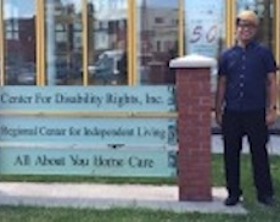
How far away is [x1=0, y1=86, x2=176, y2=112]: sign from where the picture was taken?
966 cm

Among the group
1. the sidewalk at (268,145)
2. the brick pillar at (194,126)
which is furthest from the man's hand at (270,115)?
the sidewalk at (268,145)

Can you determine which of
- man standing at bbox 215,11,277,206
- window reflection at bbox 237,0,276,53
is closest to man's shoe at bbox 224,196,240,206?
man standing at bbox 215,11,277,206

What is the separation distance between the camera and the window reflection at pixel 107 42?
15742mm

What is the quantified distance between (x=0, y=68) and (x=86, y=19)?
Answer: 1.79 m

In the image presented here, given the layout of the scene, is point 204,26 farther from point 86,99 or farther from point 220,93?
point 220,93

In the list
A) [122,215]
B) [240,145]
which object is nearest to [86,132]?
[122,215]

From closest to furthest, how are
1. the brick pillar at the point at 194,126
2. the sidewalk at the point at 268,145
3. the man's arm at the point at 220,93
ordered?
the man's arm at the point at 220,93
the brick pillar at the point at 194,126
the sidewalk at the point at 268,145

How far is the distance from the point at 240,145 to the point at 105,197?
157cm

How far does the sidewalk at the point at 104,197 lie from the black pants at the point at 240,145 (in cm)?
33

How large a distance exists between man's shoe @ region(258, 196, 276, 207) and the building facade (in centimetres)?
650

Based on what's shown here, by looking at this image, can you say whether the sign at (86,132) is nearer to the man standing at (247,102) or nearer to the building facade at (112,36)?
the man standing at (247,102)

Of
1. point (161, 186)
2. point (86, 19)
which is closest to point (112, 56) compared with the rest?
point (86, 19)

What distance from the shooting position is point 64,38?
15992 mm

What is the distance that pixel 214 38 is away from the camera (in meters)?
15.6
